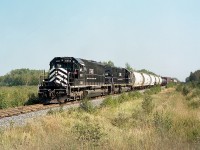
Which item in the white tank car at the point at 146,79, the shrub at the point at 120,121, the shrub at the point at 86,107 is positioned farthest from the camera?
the white tank car at the point at 146,79

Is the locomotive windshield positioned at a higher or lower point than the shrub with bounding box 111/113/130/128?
higher

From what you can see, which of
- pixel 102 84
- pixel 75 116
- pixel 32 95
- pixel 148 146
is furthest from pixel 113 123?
pixel 102 84

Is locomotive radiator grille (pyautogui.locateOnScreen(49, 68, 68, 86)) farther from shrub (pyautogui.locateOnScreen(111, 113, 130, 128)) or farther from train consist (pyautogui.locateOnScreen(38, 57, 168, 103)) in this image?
shrub (pyautogui.locateOnScreen(111, 113, 130, 128))

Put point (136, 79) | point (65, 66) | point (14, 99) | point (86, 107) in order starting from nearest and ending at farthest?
1. point (86, 107)
2. point (14, 99)
3. point (65, 66)
4. point (136, 79)

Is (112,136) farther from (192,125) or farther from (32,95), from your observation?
(32,95)

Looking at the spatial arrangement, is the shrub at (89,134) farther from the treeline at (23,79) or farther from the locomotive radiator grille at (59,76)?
the treeline at (23,79)

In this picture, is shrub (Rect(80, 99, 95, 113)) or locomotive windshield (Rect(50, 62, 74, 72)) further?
locomotive windshield (Rect(50, 62, 74, 72))

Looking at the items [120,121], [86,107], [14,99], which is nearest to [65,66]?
[14,99]

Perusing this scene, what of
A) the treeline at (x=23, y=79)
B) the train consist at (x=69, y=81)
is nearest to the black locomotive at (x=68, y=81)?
the train consist at (x=69, y=81)

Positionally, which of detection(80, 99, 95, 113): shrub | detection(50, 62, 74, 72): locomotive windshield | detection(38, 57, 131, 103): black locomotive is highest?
detection(50, 62, 74, 72): locomotive windshield

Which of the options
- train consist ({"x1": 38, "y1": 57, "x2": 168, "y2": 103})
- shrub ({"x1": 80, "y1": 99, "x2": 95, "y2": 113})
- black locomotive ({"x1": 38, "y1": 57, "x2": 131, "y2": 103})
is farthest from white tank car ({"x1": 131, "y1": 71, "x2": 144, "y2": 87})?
shrub ({"x1": 80, "y1": 99, "x2": 95, "y2": 113})

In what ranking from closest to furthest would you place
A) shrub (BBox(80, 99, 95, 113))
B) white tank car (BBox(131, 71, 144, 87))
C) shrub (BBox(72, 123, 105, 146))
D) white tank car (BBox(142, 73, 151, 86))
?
shrub (BBox(72, 123, 105, 146)) < shrub (BBox(80, 99, 95, 113)) < white tank car (BBox(131, 71, 144, 87)) < white tank car (BBox(142, 73, 151, 86))

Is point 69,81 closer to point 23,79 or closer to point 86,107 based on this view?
point 86,107

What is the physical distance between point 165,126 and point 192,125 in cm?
124
